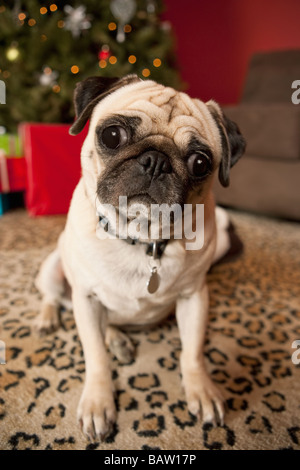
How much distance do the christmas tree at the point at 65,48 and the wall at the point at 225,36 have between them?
95cm

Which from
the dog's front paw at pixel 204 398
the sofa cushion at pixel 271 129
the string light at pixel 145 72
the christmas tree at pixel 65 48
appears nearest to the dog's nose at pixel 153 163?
the dog's front paw at pixel 204 398

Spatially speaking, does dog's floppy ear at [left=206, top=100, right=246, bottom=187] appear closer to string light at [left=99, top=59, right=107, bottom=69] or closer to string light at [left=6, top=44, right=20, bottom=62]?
string light at [left=99, top=59, right=107, bottom=69]

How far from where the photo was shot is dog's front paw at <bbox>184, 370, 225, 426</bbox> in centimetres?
91

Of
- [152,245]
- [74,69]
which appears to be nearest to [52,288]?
[152,245]

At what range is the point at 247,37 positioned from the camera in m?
4.30

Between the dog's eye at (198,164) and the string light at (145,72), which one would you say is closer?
the dog's eye at (198,164)

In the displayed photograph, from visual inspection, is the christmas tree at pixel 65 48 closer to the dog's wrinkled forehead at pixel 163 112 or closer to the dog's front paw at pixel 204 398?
the dog's wrinkled forehead at pixel 163 112

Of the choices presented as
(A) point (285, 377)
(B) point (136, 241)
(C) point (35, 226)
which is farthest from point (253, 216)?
(B) point (136, 241)

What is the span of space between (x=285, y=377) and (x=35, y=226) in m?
2.06

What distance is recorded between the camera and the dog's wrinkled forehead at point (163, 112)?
2.89 feet

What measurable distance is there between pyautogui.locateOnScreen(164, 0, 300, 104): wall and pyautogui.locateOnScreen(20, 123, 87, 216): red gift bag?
2.20m

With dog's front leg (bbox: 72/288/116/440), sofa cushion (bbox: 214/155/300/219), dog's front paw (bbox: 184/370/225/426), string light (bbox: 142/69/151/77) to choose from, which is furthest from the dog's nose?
string light (bbox: 142/69/151/77)

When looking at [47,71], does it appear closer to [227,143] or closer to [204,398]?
[227,143]

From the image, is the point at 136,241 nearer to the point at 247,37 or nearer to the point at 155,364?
the point at 155,364
